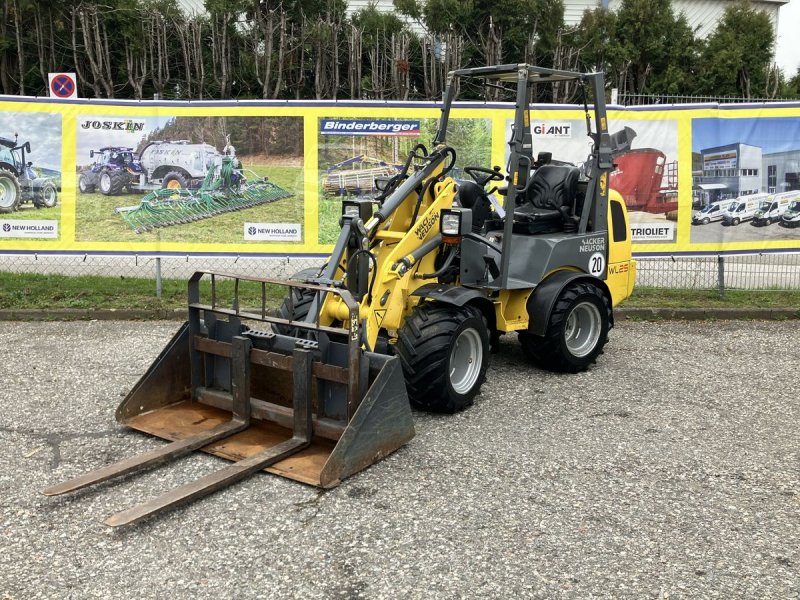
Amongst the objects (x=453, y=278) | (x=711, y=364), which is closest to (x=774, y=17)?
(x=711, y=364)

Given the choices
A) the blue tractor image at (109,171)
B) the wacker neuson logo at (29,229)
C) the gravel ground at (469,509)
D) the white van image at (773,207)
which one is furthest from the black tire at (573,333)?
the wacker neuson logo at (29,229)

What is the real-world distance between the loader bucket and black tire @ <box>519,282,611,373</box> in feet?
8.25

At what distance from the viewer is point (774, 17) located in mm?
30969

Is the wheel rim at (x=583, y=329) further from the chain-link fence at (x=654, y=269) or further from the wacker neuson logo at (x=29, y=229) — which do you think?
the wacker neuson logo at (x=29, y=229)

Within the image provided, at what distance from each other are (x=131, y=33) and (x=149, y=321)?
1110 cm

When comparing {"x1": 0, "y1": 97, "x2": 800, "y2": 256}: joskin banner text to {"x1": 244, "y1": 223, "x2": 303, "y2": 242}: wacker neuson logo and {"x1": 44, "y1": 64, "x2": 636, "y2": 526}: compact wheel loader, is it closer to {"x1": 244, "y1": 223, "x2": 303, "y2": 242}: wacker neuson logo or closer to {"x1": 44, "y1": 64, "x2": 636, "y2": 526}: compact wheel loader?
{"x1": 244, "y1": 223, "x2": 303, "y2": 242}: wacker neuson logo

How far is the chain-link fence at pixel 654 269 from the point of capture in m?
11.8

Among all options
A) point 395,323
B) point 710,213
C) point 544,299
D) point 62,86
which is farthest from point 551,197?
point 62,86

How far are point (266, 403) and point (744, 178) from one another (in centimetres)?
833

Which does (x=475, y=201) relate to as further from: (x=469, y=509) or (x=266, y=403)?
(x=469, y=509)

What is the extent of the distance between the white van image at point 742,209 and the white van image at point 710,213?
7 centimetres

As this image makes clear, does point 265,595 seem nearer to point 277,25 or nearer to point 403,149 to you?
point 403,149

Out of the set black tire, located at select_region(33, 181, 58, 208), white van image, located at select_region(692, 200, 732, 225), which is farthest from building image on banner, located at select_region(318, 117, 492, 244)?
black tire, located at select_region(33, 181, 58, 208)

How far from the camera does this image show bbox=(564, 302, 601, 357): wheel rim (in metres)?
8.16
